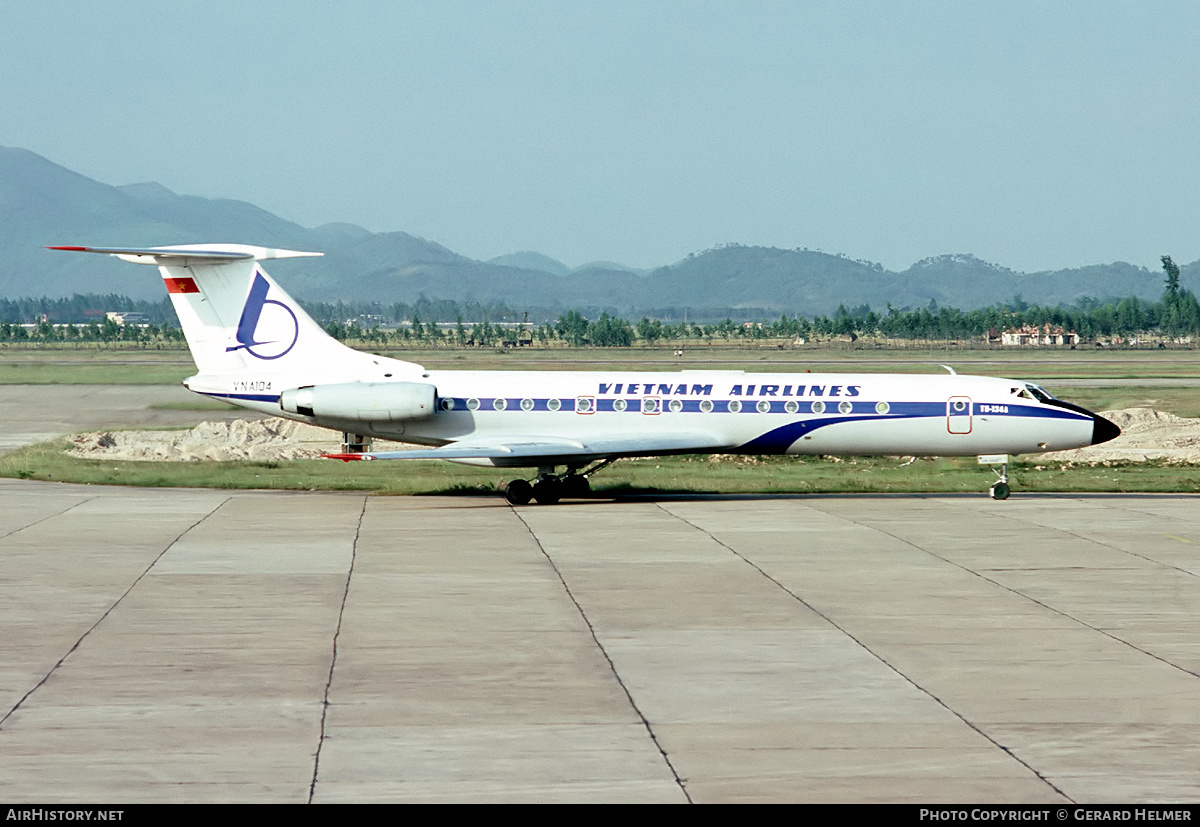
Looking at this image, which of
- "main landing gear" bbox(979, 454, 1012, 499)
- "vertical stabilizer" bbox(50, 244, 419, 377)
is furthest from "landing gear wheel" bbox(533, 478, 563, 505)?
"main landing gear" bbox(979, 454, 1012, 499)

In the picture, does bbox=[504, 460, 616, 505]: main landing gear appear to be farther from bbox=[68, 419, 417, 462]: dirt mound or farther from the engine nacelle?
bbox=[68, 419, 417, 462]: dirt mound

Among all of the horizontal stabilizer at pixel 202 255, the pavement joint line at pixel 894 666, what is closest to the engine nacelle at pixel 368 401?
the horizontal stabilizer at pixel 202 255

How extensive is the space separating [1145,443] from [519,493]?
23.4m

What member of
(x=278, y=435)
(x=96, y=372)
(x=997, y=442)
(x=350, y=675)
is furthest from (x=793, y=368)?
(x=350, y=675)

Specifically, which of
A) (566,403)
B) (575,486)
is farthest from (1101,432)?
(566,403)

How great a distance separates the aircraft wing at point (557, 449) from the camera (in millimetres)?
27891

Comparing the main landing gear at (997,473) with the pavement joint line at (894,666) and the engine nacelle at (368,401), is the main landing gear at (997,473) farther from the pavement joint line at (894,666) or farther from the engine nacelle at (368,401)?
the engine nacelle at (368,401)

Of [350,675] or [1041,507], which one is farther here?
[1041,507]

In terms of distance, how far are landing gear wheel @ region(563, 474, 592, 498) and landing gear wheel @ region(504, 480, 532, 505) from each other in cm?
102

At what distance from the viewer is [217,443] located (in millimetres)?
42906

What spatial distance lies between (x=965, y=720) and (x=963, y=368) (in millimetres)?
82328

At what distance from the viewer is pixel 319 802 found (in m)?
9.68
